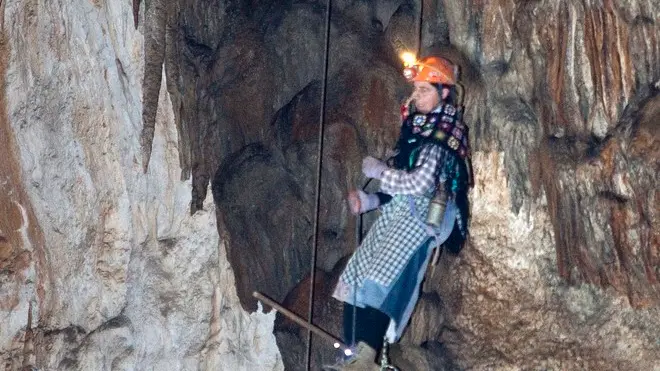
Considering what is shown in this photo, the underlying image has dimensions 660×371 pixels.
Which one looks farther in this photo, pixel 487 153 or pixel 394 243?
pixel 487 153

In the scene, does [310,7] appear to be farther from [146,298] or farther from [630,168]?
[630,168]

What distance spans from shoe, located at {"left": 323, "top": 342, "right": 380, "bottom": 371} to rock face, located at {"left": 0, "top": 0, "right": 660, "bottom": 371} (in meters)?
0.23

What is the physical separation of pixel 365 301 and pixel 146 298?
4.28 ft

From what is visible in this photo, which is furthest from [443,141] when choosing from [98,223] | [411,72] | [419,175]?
[98,223]

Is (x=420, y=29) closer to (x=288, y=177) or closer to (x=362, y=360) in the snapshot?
(x=288, y=177)

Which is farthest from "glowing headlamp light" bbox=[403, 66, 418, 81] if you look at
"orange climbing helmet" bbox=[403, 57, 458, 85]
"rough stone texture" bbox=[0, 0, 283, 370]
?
"rough stone texture" bbox=[0, 0, 283, 370]

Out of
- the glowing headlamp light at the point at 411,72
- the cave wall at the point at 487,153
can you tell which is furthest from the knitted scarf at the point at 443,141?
the cave wall at the point at 487,153

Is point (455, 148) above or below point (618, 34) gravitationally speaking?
below

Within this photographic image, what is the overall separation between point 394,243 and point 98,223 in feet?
5.09

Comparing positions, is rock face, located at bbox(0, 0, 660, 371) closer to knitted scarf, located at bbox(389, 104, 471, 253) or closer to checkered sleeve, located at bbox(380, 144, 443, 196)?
knitted scarf, located at bbox(389, 104, 471, 253)

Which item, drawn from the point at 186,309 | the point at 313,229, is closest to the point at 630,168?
the point at 313,229

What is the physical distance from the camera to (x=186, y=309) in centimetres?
516

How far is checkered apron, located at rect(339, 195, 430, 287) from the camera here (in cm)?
412

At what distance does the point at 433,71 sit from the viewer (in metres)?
4.13
